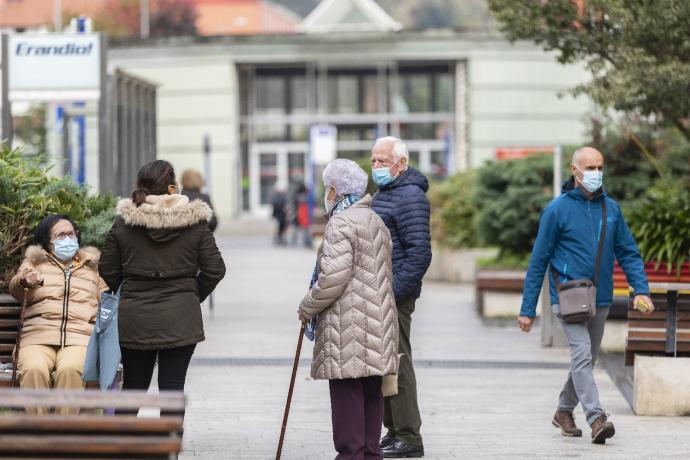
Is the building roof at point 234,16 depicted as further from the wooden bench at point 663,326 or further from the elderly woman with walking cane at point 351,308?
the elderly woman with walking cane at point 351,308

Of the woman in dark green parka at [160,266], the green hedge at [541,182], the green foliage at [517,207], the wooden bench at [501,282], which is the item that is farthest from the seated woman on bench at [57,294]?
the green foliage at [517,207]

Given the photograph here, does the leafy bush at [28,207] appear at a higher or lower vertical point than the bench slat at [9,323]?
higher

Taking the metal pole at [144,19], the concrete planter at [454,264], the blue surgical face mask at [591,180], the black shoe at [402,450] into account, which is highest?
the metal pole at [144,19]

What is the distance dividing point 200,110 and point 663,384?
40541mm

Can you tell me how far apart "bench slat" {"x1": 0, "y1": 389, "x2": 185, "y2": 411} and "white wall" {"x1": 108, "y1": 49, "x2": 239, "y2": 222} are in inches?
1763

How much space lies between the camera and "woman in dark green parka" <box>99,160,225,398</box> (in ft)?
24.3

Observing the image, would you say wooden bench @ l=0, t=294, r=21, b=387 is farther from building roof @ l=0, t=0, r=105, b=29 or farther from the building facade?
building roof @ l=0, t=0, r=105, b=29

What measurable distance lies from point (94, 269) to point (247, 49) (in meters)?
41.9

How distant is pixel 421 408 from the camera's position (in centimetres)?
1060

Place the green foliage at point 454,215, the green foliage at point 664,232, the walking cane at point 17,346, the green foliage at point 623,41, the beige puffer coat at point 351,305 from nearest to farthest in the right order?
the beige puffer coat at point 351,305 → the walking cane at point 17,346 → the green foliage at point 623,41 → the green foliage at point 664,232 → the green foliage at point 454,215

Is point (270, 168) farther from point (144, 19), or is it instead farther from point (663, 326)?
point (663, 326)

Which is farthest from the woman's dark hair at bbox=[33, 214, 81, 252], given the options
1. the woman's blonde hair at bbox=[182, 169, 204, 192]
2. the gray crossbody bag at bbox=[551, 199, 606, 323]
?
the woman's blonde hair at bbox=[182, 169, 204, 192]

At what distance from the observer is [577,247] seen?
9047 millimetres

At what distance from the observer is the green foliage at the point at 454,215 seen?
24625mm
